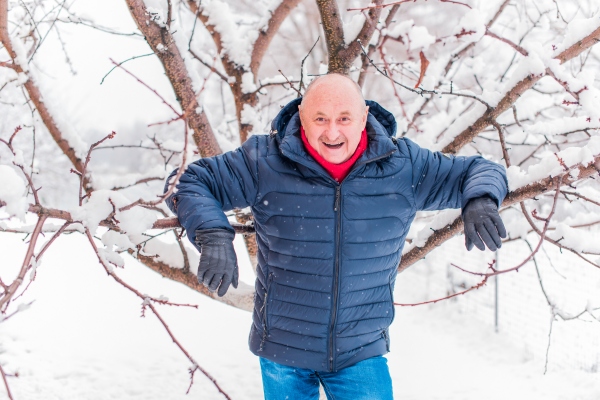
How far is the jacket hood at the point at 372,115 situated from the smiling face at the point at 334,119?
0.15m

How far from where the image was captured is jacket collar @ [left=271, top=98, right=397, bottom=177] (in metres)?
1.86

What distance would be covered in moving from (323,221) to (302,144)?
11.4 inches

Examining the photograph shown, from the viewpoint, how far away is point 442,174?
1955mm

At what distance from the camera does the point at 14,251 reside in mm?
11203

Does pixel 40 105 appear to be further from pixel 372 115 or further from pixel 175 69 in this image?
pixel 372 115

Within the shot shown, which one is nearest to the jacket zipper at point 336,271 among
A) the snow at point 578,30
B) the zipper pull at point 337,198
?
the zipper pull at point 337,198

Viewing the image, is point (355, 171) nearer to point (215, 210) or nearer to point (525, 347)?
point (215, 210)

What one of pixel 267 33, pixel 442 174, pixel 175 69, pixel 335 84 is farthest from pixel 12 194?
pixel 267 33

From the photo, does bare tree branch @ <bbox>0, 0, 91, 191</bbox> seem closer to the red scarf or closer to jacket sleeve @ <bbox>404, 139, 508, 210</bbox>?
the red scarf

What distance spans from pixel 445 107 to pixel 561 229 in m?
2.90

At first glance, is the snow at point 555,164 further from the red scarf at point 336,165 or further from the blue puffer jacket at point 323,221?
the red scarf at point 336,165

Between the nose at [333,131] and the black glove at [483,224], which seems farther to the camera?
the nose at [333,131]

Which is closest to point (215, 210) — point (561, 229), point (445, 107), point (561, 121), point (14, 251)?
point (561, 229)

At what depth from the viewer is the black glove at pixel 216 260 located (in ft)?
5.40
